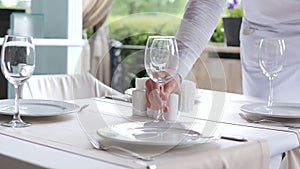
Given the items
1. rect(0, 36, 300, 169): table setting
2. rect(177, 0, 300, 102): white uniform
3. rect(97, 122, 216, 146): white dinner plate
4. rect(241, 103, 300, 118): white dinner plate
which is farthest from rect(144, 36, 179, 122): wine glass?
rect(177, 0, 300, 102): white uniform

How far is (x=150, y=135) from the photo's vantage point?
1.14m

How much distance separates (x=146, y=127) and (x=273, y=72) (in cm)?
58

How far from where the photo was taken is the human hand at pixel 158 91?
1224 millimetres

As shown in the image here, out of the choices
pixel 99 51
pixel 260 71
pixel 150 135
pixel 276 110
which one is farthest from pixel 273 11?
pixel 150 135

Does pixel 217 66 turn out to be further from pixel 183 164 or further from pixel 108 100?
pixel 108 100

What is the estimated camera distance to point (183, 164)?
974 mm

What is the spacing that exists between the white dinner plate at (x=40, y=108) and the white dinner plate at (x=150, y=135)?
23 centimetres

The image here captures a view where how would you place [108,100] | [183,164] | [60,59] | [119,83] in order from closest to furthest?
[183,164]
[119,83]
[108,100]
[60,59]

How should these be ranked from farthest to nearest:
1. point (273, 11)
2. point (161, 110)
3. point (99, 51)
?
point (273, 11), point (99, 51), point (161, 110)

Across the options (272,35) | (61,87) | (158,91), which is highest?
(272,35)

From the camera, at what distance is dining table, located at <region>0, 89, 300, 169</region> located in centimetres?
98

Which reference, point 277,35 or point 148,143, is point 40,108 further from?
point 277,35

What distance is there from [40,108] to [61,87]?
0.78 m

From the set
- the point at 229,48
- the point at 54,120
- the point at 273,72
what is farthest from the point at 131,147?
the point at 229,48
